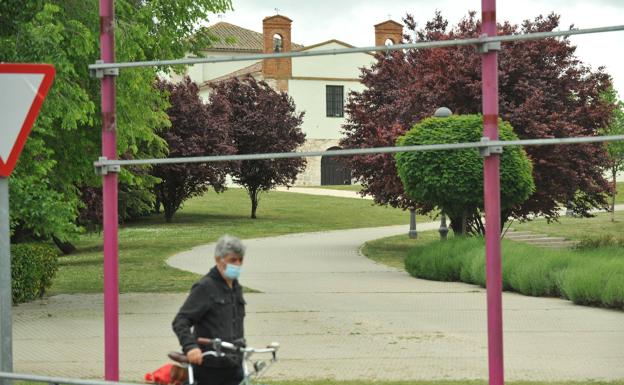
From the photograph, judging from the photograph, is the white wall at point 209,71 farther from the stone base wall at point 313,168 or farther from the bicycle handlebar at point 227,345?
the bicycle handlebar at point 227,345

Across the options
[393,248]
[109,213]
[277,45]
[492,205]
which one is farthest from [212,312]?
[277,45]

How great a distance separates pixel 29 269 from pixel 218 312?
13209 mm

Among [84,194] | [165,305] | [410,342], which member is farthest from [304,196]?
[410,342]

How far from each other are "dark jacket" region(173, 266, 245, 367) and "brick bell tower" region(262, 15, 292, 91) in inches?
2419

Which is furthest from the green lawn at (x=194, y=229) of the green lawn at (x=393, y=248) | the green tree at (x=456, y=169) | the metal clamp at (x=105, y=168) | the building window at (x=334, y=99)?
the metal clamp at (x=105, y=168)

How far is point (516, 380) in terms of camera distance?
1105 cm

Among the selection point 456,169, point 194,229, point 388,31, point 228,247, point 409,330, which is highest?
point 388,31

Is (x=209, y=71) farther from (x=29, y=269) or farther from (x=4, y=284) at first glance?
(x=4, y=284)

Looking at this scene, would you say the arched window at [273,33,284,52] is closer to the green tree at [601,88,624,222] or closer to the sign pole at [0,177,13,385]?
the green tree at [601,88,624,222]

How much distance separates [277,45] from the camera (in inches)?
2810

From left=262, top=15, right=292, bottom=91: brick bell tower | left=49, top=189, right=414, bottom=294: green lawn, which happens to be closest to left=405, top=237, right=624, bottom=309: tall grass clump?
left=49, top=189, right=414, bottom=294: green lawn

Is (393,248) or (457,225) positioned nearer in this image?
(457,225)

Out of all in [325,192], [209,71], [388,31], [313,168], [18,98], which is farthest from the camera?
[209,71]

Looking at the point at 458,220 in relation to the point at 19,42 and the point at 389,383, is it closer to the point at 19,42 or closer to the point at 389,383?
the point at 19,42
